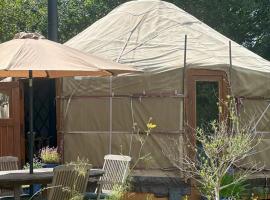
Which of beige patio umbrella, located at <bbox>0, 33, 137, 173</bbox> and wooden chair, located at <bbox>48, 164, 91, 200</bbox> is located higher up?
beige patio umbrella, located at <bbox>0, 33, 137, 173</bbox>

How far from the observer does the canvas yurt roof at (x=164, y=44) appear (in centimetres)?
823

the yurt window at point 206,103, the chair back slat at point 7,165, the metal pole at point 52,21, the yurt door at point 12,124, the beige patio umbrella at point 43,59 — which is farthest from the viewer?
the yurt window at point 206,103

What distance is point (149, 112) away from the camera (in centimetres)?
808

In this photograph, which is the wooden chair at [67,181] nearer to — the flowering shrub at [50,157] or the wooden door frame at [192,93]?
the wooden door frame at [192,93]

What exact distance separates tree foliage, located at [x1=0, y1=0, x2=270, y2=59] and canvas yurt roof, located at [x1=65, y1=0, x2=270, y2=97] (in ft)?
16.8

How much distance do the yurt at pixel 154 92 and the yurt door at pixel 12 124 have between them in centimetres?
69

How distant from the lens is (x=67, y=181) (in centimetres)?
529

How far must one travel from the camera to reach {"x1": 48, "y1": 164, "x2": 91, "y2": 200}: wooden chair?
205 inches

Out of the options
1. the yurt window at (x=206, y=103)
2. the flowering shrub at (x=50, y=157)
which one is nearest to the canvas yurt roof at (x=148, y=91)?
the flowering shrub at (x=50, y=157)

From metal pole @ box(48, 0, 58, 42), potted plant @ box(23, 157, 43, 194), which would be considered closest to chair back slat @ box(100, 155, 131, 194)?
Result: potted plant @ box(23, 157, 43, 194)

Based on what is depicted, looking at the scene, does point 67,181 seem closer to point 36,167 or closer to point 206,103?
point 36,167

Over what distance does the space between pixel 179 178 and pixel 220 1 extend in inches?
310

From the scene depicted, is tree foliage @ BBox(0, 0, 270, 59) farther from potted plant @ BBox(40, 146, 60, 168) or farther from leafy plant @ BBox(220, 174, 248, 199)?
leafy plant @ BBox(220, 174, 248, 199)

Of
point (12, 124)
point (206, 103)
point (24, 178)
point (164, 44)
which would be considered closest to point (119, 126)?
point (164, 44)
